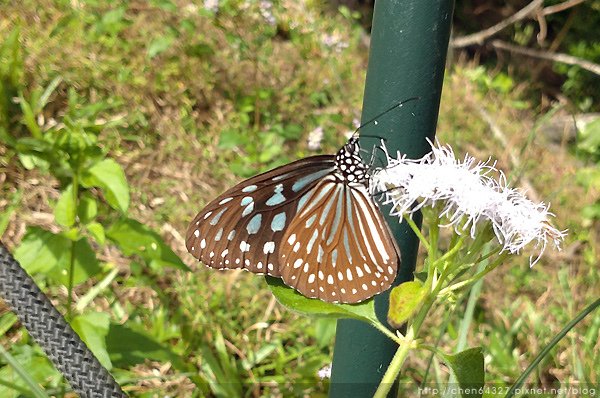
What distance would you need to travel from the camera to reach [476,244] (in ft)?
2.64

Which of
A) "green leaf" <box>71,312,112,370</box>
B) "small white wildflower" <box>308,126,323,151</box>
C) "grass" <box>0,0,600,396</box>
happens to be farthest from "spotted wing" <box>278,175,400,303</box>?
"small white wildflower" <box>308,126,323,151</box>

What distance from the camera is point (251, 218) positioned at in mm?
1070

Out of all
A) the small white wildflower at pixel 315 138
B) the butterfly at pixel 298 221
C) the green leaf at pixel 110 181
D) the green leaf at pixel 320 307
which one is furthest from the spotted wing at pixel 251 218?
the small white wildflower at pixel 315 138

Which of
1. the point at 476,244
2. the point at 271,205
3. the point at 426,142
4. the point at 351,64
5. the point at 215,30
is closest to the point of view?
the point at 476,244

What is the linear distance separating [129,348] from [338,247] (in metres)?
0.58

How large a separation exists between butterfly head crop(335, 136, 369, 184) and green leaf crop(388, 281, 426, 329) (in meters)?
0.31

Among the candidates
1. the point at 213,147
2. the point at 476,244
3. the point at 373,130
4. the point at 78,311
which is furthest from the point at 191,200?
the point at 476,244

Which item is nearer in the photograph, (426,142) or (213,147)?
(426,142)

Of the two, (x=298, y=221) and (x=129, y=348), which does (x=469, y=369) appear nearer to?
(x=298, y=221)

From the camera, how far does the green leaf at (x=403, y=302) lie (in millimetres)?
756

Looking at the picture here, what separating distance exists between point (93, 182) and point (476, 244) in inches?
36.1

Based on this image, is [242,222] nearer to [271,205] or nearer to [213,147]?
[271,205]

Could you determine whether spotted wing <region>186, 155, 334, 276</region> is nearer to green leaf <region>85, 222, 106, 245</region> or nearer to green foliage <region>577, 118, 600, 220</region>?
green leaf <region>85, 222, 106, 245</region>

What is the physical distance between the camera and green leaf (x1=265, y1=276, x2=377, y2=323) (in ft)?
2.63
